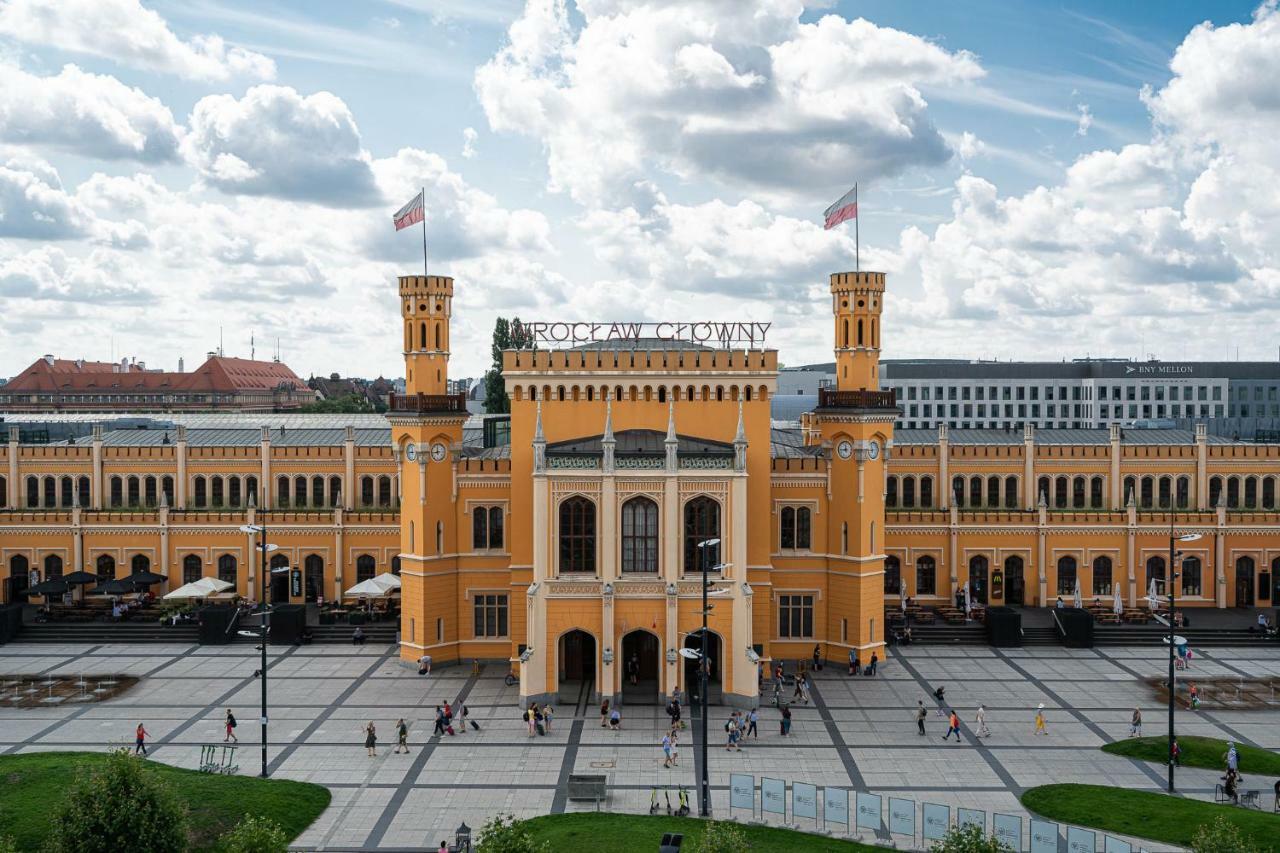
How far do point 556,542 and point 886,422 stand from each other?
62.7ft

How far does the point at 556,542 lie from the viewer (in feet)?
158

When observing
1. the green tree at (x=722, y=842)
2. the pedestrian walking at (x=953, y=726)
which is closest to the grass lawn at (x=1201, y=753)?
the pedestrian walking at (x=953, y=726)

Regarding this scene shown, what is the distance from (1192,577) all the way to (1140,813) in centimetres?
3463

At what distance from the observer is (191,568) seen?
64.4 metres

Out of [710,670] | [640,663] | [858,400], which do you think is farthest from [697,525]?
[858,400]

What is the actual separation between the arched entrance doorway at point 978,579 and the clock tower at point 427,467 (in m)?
32.8

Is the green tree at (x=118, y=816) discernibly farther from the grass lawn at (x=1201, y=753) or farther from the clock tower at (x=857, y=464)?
the clock tower at (x=857, y=464)

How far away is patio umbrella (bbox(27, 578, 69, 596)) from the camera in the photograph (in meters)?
60.8

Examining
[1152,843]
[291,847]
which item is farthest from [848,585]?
[291,847]

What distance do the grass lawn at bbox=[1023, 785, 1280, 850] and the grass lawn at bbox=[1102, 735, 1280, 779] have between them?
433 centimetres

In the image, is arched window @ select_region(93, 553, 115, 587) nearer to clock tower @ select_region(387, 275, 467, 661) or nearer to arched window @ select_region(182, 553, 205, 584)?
arched window @ select_region(182, 553, 205, 584)

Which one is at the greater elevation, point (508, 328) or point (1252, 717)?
point (508, 328)

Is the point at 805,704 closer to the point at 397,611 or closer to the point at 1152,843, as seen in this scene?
the point at 1152,843

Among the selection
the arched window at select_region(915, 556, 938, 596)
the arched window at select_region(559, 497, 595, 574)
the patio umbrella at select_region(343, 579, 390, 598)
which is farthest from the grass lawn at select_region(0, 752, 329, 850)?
the arched window at select_region(915, 556, 938, 596)
